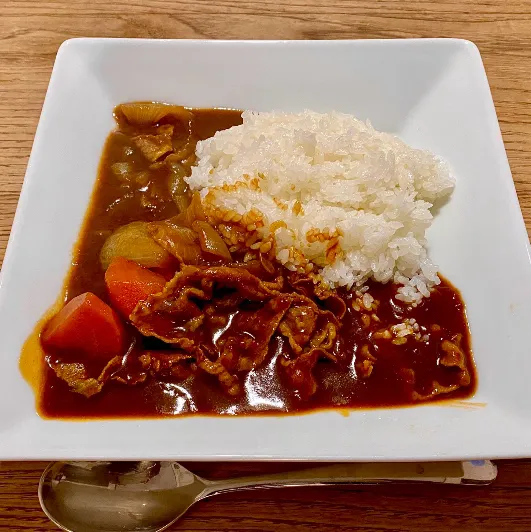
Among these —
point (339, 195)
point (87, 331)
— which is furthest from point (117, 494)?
point (339, 195)

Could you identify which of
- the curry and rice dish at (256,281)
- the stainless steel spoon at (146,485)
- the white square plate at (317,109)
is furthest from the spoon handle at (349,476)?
the curry and rice dish at (256,281)

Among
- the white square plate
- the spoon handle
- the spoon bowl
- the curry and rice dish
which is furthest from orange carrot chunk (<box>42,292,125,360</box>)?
the spoon handle

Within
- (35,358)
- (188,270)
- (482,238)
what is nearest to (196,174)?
(188,270)

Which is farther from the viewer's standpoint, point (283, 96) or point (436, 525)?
point (283, 96)

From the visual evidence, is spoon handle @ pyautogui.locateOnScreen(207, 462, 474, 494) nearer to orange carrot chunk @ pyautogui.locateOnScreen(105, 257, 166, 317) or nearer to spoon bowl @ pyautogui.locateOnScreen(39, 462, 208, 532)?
spoon bowl @ pyautogui.locateOnScreen(39, 462, 208, 532)

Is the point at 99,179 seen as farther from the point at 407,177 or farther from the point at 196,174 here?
the point at 407,177

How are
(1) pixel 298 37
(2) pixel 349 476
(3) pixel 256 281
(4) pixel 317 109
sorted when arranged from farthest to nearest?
1. (1) pixel 298 37
2. (4) pixel 317 109
3. (3) pixel 256 281
4. (2) pixel 349 476

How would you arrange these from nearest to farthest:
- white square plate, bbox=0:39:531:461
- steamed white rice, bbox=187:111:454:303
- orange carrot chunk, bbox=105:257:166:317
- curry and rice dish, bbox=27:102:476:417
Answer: white square plate, bbox=0:39:531:461, curry and rice dish, bbox=27:102:476:417, orange carrot chunk, bbox=105:257:166:317, steamed white rice, bbox=187:111:454:303

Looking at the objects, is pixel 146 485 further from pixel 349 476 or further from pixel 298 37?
pixel 298 37
